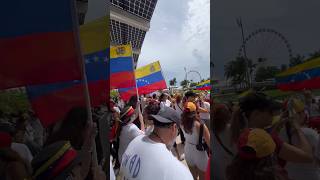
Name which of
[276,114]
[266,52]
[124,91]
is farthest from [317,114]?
[124,91]

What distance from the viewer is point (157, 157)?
2260 mm

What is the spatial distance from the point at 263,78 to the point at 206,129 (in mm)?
3618

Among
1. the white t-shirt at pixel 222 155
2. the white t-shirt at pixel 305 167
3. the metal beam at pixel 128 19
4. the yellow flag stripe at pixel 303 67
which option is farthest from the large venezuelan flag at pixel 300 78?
the metal beam at pixel 128 19

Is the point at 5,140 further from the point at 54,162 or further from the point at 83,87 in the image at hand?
the point at 83,87

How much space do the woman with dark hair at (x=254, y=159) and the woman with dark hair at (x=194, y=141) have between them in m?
3.27

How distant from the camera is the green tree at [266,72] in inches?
68.3

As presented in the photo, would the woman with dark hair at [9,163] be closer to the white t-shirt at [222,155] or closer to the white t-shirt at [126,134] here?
the white t-shirt at [222,155]

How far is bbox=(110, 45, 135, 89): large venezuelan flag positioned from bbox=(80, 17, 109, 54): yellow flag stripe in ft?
15.1

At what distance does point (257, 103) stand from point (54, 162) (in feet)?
2.93

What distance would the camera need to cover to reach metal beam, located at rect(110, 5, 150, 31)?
69125mm

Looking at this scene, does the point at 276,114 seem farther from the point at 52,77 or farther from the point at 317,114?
the point at 52,77

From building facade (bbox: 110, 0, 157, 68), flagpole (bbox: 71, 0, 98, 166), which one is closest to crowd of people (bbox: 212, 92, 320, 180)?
flagpole (bbox: 71, 0, 98, 166)

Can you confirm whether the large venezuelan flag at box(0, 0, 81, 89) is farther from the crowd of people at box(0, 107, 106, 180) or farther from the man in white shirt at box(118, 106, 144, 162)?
the man in white shirt at box(118, 106, 144, 162)

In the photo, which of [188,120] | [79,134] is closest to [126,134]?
[188,120]
